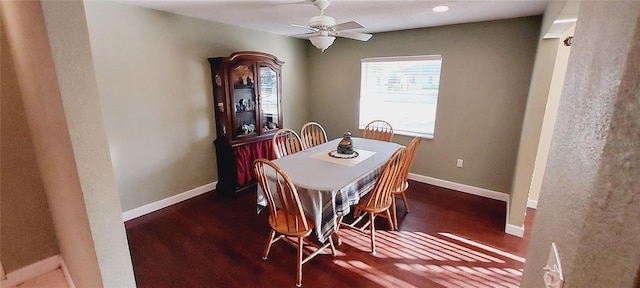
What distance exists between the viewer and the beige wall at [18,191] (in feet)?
5.86

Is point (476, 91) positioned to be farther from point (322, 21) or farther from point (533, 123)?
point (322, 21)

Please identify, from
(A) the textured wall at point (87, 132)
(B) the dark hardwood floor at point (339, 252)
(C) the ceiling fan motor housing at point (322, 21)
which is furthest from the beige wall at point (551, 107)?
(A) the textured wall at point (87, 132)

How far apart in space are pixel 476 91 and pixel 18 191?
443 cm

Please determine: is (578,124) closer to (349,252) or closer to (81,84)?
(81,84)

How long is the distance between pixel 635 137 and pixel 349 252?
2.21 metres

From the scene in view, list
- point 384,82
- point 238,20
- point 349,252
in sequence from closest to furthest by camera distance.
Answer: point 349,252 < point 238,20 < point 384,82

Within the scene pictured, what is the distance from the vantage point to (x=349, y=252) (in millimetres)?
2346

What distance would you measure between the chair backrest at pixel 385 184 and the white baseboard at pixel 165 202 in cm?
225

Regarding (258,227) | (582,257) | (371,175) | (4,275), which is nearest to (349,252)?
(371,175)

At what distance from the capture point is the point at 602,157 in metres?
0.41

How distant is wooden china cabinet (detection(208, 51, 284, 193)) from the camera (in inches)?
129

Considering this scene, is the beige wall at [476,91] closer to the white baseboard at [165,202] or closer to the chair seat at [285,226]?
the chair seat at [285,226]

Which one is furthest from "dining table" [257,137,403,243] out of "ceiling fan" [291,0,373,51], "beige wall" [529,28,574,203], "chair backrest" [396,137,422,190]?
"beige wall" [529,28,574,203]

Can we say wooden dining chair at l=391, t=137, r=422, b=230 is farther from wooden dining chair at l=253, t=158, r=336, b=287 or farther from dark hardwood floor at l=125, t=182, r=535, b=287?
wooden dining chair at l=253, t=158, r=336, b=287
